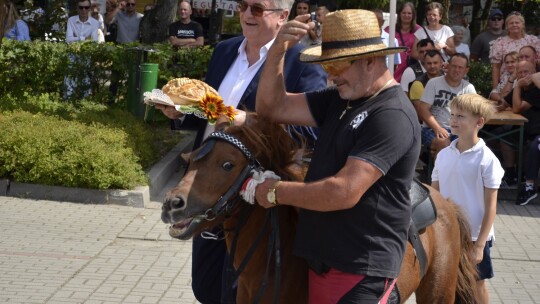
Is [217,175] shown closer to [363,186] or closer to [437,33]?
[363,186]

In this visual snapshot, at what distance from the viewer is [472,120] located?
574cm

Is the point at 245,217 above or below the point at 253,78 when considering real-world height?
below

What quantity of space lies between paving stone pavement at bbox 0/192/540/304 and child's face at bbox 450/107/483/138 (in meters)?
1.79

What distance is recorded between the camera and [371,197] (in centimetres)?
359

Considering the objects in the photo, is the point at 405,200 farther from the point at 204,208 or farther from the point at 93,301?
the point at 93,301

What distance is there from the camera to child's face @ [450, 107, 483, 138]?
5715 millimetres

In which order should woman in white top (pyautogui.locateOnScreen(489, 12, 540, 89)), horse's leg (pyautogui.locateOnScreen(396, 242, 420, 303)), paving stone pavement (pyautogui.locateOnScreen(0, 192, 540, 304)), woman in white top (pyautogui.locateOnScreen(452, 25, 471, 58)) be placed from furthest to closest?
woman in white top (pyautogui.locateOnScreen(452, 25, 471, 58)) → woman in white top (pyautogui.locateOnScreen(489, 12, 540, 89)) → paving stone pavement (pyautogui.locateOnScreen(0, 192, 540, 304)) → horse's leg (pyautogui.locateOnScreen(396, 242, 420, 303))

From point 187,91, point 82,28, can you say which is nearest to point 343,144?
point 187,91

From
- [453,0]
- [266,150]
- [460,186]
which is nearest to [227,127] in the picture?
[266,150]

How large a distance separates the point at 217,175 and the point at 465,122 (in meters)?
2.50

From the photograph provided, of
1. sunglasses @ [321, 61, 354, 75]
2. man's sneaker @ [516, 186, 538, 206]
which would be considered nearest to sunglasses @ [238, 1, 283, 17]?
sunglasses @ [321, 61, 354, 75]

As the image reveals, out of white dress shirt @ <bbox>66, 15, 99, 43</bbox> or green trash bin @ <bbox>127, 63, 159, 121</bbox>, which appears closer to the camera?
green trash bin @ <bbox>127, 63, 159, 121</bbox>

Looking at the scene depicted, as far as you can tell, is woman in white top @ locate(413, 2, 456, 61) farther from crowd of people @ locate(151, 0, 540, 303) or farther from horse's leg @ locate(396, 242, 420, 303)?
horse's leg @ locate(396, 242, 420, 303)

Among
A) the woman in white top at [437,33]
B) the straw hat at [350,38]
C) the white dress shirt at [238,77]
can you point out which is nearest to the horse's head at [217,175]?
the straw hat at [350,38]
